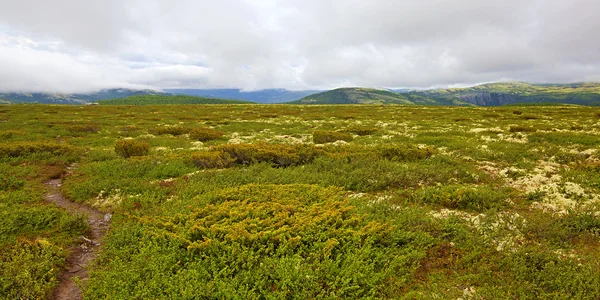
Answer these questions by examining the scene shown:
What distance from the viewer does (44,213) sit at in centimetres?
→ 984

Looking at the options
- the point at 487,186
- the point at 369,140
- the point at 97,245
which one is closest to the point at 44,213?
the point at 97,245

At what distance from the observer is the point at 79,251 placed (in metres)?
8.30

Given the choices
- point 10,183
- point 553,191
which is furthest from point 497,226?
point 10,183

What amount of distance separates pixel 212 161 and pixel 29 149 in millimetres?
13598

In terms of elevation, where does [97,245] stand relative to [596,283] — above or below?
below

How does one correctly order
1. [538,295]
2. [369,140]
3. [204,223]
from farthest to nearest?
[369,140], [204,223], [538,295]

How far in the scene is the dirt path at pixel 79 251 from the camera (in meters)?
6.59

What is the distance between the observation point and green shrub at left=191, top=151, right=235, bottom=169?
1598cm

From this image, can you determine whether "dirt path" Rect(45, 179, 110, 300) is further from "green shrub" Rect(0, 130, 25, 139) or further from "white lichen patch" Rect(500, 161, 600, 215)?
"green shrub" Rect(0, 130, 25, 139)

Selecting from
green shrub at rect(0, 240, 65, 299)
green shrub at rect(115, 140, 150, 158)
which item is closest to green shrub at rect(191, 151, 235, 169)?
green shrub at rect(115, 140, 150, 158)

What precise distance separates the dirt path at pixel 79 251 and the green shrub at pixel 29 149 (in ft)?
30.3

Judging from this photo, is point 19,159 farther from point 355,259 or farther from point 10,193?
point 355,259

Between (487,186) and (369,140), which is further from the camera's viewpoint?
(369,140)

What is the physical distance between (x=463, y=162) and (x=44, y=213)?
62.2ft
